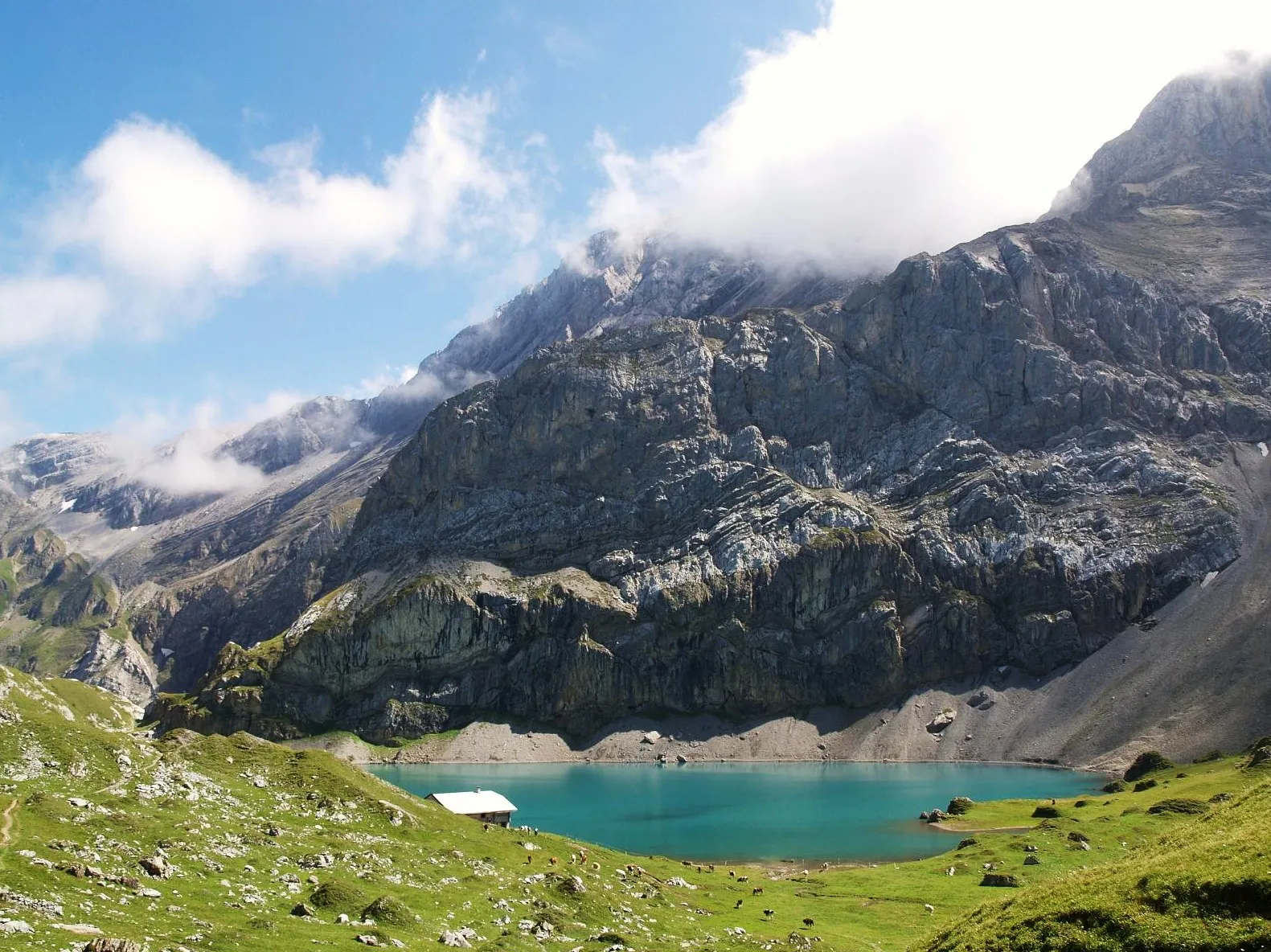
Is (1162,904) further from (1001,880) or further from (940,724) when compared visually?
(940,724)

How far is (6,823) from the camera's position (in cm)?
3219

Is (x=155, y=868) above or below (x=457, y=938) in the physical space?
above

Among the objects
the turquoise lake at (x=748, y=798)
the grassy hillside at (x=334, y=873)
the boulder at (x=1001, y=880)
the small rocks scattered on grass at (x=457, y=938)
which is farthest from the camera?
the turquoise lake at (x=748, y=798)

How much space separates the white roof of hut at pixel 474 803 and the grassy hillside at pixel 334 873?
12135mm

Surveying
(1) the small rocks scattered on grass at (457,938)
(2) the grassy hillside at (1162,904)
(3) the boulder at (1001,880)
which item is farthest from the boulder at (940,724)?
(1) the small rocks scattered on grass at (457,938)

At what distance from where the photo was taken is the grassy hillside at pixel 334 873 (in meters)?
27.2

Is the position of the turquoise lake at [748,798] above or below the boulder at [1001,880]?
below

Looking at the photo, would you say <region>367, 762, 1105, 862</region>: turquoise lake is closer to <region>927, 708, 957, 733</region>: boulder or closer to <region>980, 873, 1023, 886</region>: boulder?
<region>927, 708, 957, 733</region>: boulder

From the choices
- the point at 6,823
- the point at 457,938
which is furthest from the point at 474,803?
the point at 6,823

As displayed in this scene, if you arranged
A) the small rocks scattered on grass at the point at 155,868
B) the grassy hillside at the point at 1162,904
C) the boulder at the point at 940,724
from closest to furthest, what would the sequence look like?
the grassy hillside at the point at 1162,904, the small rocks scattered on grass at the point at 155,868, the boulder at the point at 940,724

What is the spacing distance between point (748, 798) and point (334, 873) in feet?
353

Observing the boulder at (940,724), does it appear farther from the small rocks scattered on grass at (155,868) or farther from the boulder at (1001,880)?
the small rocks scattered on grass at (155,868)

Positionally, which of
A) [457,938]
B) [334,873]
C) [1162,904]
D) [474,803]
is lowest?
[474,803]

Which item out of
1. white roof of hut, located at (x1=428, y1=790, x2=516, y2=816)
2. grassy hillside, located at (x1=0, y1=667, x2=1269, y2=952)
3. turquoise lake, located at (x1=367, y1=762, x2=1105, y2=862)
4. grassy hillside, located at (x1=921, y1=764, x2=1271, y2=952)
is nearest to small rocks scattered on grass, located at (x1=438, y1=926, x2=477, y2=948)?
grassy hillside, located at (x1=0, y1=667, x2=1269, y2=952)
